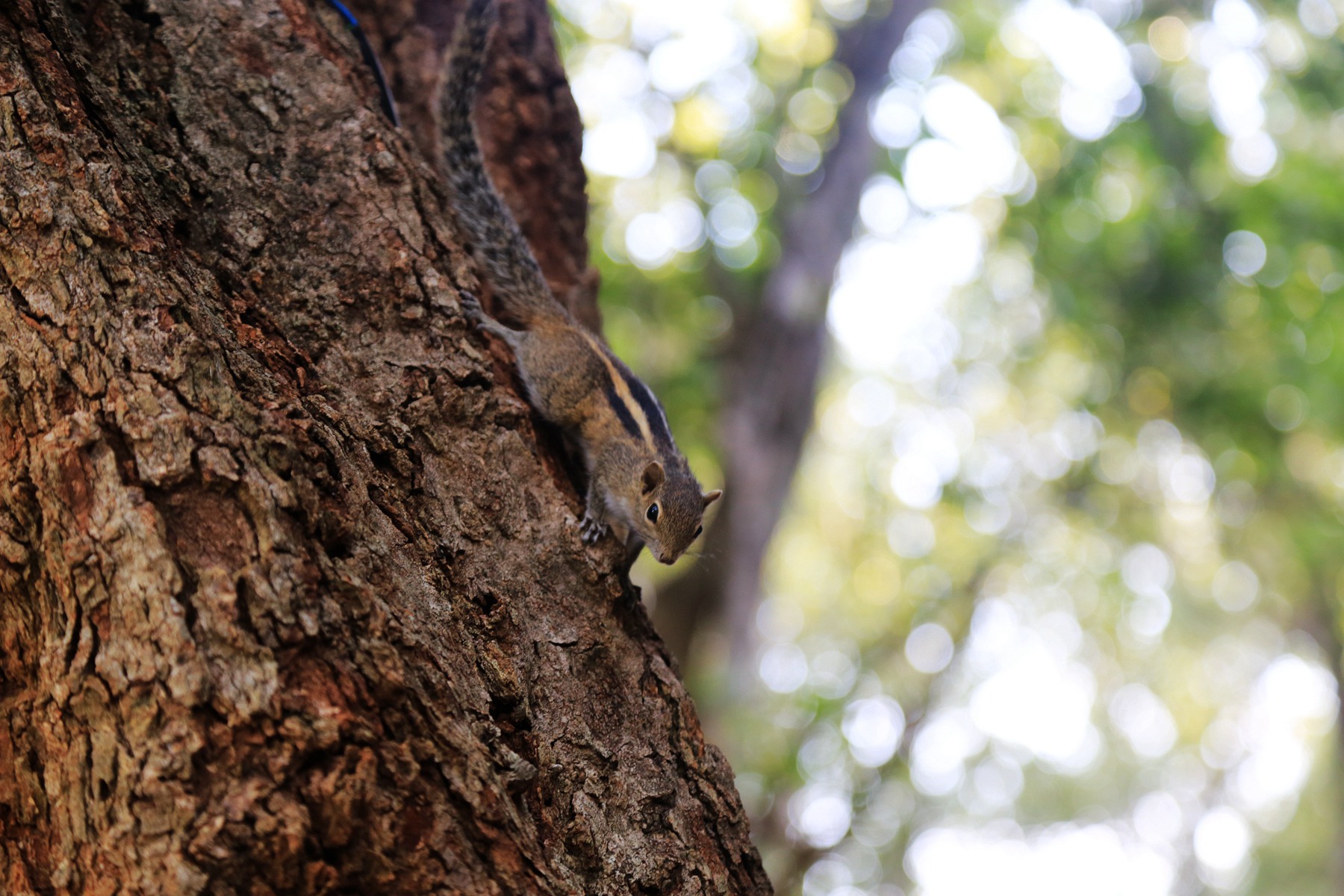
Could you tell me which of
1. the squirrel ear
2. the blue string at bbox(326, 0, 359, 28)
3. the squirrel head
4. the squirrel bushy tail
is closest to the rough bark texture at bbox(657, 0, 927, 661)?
the squirrel head

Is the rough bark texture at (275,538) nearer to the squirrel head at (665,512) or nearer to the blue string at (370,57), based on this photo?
the blue string at (370,57)

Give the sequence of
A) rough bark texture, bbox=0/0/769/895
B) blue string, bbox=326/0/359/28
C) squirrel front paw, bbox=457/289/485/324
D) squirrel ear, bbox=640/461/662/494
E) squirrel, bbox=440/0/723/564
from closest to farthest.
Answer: rough bark texture, bbox=0/0/769/895
squirrel front paw, bbox=457/289/485/324
blue string, bbox=326/0/359/28
squirrel, bbox=440/0/723/564
squirrel ear, bbox=640/461/662/494

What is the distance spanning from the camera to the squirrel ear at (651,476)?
13.8 ft

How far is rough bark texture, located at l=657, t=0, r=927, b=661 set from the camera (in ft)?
26.2

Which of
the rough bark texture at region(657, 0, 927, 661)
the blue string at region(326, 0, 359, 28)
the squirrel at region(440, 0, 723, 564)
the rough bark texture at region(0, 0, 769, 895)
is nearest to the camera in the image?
the rough bark texture at region(0, 0, 769, 895)

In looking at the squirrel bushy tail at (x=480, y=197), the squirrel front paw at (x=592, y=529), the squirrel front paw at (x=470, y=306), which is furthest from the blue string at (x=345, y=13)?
the squirrel front paw at (x=592, y=529)

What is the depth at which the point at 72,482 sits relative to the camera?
1.93 meters

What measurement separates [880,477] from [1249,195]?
10.8 m

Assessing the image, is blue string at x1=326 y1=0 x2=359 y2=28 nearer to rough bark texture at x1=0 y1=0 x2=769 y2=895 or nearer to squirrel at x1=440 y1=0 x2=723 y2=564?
rough bark texture at x1=0 y1=0 x2=769 y2=895

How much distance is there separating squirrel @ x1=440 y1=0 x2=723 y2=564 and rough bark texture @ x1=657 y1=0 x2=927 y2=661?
3.13 metres

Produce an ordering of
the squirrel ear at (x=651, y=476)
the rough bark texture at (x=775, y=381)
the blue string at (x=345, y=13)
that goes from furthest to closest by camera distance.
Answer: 1. the rough bark texture at (x=775, y=381)
2. the squirrel ear at (x=651, y=476)
3. the blue string at (x=345, y=13)

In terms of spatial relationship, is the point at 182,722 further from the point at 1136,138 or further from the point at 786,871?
the point at 1136,138

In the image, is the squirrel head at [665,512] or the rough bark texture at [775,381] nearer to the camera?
the squirrel head at [665,512]

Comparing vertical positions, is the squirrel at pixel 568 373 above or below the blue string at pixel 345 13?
below
